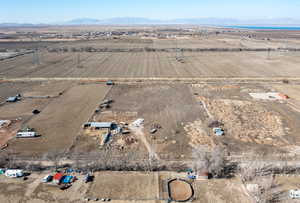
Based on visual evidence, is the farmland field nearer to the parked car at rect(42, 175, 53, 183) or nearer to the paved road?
the paved road

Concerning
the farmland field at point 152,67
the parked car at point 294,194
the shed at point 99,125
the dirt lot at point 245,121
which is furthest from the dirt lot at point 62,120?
the parked car at point 294,194

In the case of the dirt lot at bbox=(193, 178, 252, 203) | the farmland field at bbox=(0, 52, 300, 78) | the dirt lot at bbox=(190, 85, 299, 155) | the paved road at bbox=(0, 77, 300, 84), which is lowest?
the dirt lot at bbox=(193, 178, 252, 203)

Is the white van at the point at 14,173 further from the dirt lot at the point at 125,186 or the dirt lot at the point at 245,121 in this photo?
the dirt lot at the point at 245,121

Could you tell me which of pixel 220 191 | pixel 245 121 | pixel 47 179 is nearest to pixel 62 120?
pixel 47 179

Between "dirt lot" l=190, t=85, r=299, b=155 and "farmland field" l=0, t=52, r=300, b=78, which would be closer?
"dirt lot" l=190, t=85, r=299, b=155

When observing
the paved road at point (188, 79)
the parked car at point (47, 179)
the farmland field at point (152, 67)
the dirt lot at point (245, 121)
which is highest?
the farmland field at point (152, 67)

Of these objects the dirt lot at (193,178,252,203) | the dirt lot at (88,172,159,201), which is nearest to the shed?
the dirt lot at (88,172,159,201)
